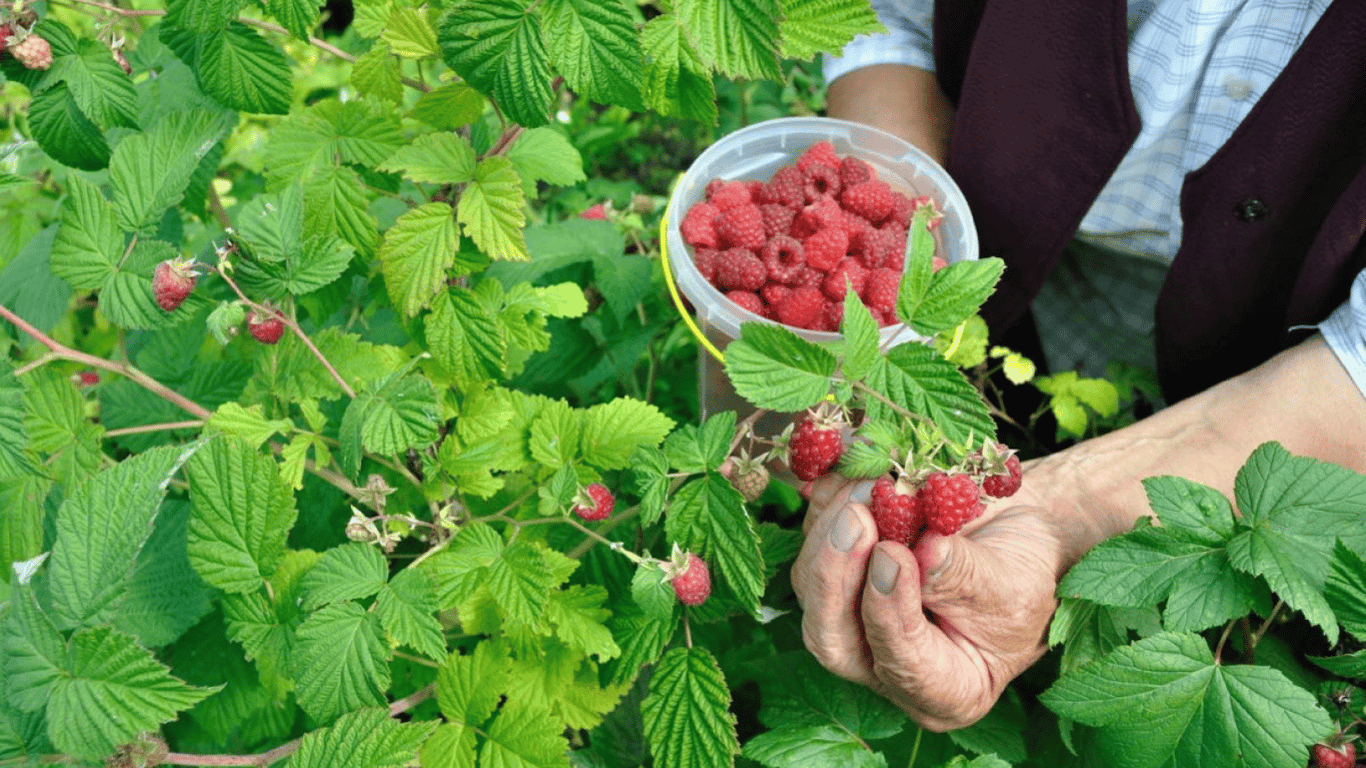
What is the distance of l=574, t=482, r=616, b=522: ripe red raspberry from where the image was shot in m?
0.87

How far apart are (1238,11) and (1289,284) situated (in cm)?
37

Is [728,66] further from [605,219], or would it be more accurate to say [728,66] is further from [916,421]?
[605,219]

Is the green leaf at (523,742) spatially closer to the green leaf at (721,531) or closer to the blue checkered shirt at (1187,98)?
the green leaf at (721,531)

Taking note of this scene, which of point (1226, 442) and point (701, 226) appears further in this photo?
point (701, 226)

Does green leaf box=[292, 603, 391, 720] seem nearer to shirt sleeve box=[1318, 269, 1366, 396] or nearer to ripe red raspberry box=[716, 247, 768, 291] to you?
ripe red raspberry box=[716, 247, 768, 291]

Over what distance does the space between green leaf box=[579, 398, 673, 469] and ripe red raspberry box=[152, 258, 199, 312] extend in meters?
0.39

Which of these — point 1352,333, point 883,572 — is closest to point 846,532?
point 883,572

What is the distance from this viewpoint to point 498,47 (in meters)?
0.74

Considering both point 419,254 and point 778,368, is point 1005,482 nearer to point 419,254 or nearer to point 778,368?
point 778,368

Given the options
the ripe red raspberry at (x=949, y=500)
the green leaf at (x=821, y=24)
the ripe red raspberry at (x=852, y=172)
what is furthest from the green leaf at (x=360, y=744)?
the ripe red raspberry at (x=852, y=172)

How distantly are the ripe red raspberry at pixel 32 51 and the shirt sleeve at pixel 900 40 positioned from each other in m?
1.11

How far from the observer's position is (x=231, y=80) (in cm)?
90

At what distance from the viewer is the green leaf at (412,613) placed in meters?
0.77

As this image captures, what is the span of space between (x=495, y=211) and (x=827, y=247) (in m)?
0.48
